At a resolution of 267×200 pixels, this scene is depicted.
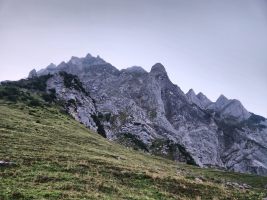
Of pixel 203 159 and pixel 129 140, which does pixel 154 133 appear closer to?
pixel 129 140

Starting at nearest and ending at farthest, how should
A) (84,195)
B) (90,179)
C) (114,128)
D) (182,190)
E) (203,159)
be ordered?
1. (84,195)
2. (90,179)
3. (182,190)
4. (114,128)
5. (203,159)

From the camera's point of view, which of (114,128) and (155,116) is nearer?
(114,128)

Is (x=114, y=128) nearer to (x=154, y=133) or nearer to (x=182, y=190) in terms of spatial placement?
(x=154, y=133)

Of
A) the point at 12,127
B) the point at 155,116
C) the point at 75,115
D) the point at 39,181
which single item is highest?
the point at 155,116

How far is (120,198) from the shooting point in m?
37.4

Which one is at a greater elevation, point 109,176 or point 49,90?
point 49,90

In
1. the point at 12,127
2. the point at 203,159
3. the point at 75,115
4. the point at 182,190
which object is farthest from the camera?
the point at 203,159

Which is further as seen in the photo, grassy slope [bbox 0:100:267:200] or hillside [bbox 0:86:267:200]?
hillside [bbox 0:86:267:200]

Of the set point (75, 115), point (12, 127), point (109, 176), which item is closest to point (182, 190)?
point (109, 176)

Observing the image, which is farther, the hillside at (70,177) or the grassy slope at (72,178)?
the hillside at (70,177)

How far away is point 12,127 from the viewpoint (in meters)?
73.1

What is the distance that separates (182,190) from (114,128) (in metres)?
117

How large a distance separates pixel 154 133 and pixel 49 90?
49124 mm

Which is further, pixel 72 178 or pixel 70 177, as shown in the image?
pixel 70 177
